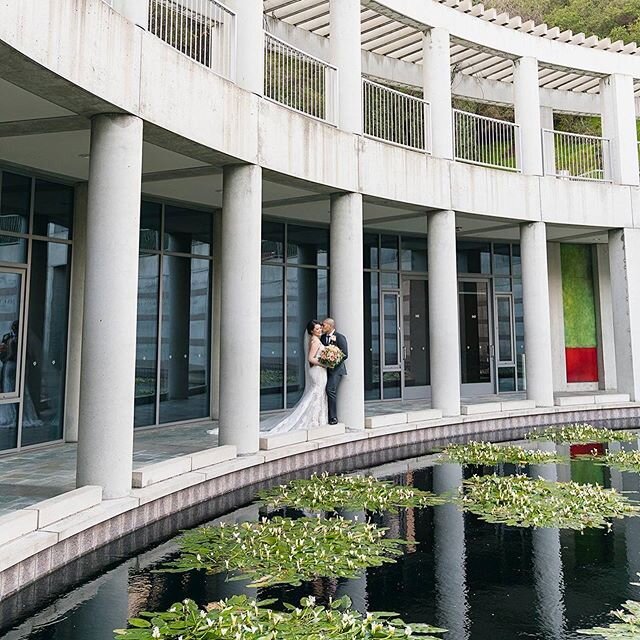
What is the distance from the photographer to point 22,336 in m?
9.44

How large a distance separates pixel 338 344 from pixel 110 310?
495 centimetres

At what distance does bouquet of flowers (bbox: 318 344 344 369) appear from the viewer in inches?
410

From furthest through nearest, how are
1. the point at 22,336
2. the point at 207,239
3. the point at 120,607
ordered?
the point at 207,239
the point at 22,336
the point at 120,607

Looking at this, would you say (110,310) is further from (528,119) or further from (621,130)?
(621,130)

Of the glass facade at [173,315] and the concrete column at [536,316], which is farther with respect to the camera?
the concrete column at [536,316]

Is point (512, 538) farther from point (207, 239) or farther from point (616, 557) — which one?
point (207, 239)

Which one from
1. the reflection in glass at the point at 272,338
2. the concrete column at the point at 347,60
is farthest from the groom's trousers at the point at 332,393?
the concrete column at the point at 347,60

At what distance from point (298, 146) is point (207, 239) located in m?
4.11

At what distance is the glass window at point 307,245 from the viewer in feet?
49.4

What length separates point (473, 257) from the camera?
746 inches

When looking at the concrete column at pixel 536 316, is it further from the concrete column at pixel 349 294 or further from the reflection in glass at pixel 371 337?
the concrete column at pixel 349 294

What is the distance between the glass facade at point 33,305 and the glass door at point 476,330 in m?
12.2

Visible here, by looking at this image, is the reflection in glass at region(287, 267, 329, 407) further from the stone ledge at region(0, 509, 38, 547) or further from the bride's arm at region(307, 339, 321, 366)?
the stone ledge at region(0, 509, 38, 547)

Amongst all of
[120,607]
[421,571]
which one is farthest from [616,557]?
[120,607]
